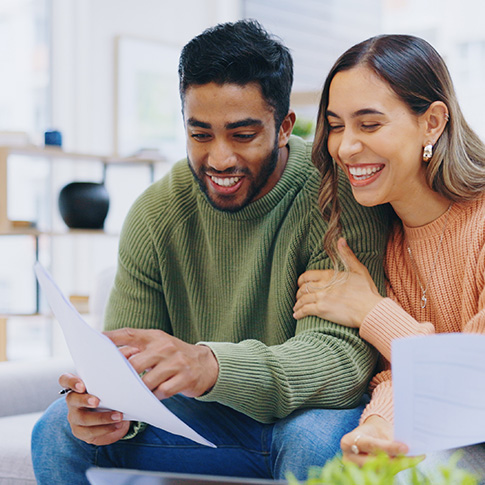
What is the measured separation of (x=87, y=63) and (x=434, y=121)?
2879mm

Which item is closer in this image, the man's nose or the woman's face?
the woman's face

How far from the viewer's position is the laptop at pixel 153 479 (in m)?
0.69

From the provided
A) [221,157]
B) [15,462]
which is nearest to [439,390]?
[221,157]

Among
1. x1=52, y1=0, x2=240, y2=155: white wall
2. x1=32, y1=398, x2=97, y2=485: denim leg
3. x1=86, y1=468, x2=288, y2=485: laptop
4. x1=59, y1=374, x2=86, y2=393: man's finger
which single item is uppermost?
x1=52, y1=0, x2=240, y2=155: white wall

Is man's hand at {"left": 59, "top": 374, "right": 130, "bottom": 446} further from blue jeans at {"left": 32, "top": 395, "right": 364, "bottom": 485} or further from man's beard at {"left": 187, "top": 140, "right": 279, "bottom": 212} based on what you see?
man's beard at {"left": 187, "top": 140, "right": 279, "bottom": 212}

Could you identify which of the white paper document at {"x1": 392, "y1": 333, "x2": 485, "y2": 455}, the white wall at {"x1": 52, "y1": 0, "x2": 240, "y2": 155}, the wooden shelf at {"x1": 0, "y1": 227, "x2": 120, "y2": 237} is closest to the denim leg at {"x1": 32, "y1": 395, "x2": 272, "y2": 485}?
the white paper document at {"x1": 392, "y1": 333, "x2": 485, "y2": 455}

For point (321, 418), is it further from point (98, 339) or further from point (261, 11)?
point (261, 11)

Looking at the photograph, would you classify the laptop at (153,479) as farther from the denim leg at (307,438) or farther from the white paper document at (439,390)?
the denim leg at (307,438)

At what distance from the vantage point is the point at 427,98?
134 cm

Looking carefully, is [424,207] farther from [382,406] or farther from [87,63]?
[87,63]

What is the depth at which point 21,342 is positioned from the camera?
3.81 meters

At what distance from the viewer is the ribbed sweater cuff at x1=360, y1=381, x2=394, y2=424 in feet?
3.83

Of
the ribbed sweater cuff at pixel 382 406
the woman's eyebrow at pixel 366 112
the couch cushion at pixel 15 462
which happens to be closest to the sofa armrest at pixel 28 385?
the couch cushion at pixel 15 462

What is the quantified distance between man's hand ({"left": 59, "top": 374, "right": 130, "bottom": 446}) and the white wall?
9.14 ft
